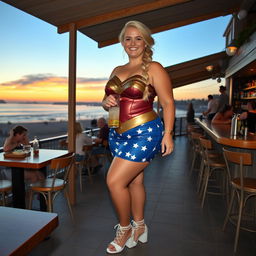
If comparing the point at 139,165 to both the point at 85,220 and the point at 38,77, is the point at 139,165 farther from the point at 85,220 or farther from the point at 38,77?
the point at 38,77

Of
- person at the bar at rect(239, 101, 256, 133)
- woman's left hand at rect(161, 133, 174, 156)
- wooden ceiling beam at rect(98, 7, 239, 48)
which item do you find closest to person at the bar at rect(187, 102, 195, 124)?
wooden ceiling beam at rect(98, 7, 239, 48)

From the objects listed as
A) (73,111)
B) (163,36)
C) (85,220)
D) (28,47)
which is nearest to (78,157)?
(73,111)

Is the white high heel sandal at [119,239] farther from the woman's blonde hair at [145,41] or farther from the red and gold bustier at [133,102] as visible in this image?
the woman's blonde hair at [145,41]

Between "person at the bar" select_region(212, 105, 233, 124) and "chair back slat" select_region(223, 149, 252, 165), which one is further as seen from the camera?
"person at the bar" select_region(212, 105, 233, 124)

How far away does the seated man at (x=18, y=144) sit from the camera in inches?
134

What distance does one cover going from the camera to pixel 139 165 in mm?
2107

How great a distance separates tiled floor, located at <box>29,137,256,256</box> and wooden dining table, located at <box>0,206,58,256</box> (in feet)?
4.84

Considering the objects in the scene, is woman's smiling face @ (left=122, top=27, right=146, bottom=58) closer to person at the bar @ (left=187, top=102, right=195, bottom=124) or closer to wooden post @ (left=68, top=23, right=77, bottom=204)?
wooden post @ (left=68, top=23, right=77, bottom=204)

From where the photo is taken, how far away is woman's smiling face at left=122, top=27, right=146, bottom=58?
206cm

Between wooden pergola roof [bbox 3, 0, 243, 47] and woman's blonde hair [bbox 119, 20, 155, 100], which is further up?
wooden pergola roof [bbox 3, 0, 243, 47]

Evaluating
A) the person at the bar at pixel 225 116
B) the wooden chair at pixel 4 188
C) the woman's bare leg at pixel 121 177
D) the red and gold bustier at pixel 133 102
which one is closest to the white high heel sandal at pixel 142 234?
the woman's bare leg at pixel 121 177

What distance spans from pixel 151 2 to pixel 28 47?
7313mm

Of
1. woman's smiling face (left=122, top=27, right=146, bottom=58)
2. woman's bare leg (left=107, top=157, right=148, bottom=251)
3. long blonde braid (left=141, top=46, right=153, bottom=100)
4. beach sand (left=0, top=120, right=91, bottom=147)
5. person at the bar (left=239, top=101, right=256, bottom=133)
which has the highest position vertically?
woman's smiling face (left=122, top=27, right=146, bottom=58)

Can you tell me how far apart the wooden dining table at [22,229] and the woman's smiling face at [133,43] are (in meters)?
1.53
